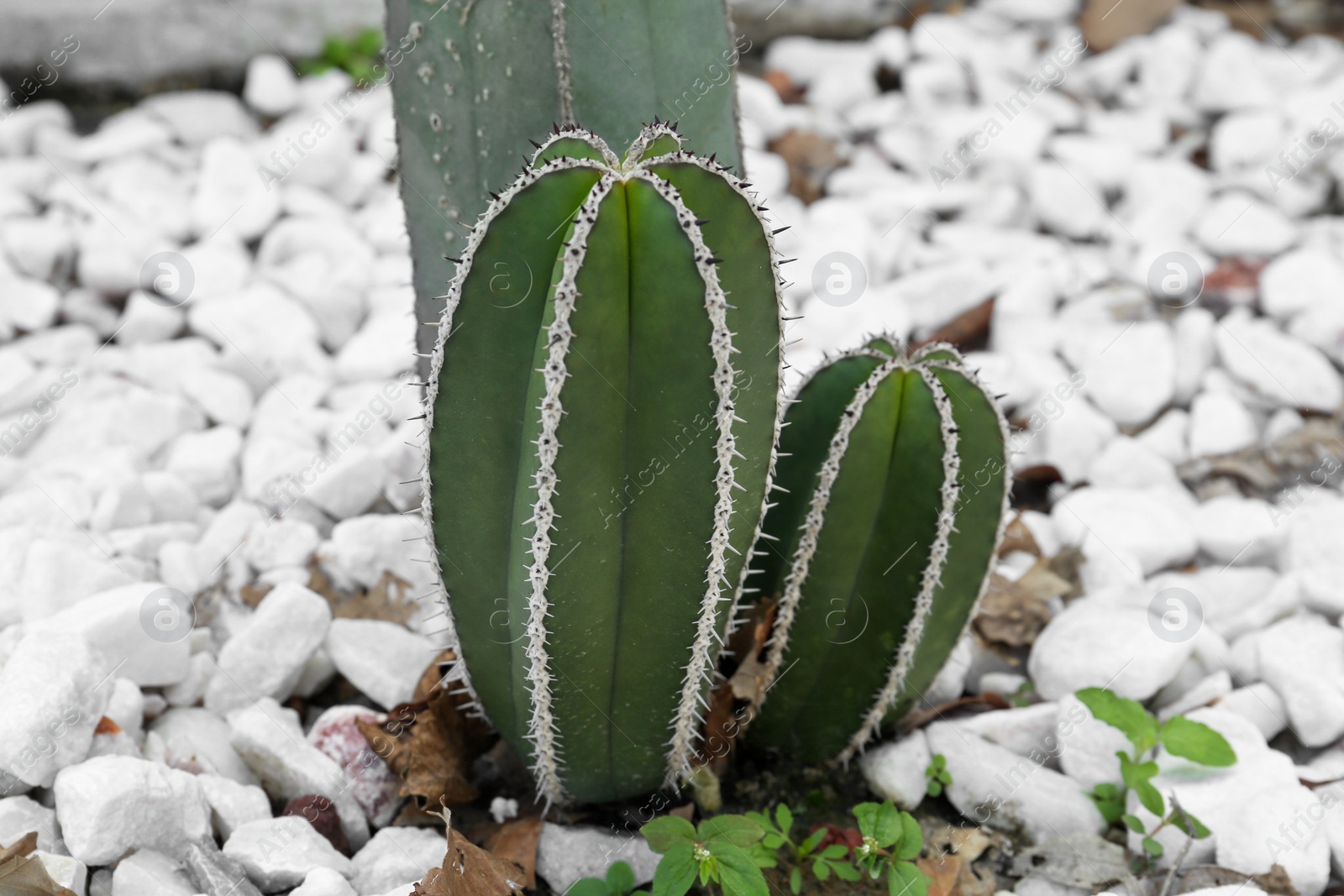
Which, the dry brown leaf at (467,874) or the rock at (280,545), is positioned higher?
the rock at (280,545)

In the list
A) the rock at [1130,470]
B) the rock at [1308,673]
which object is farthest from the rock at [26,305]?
the rock at [1308,673]

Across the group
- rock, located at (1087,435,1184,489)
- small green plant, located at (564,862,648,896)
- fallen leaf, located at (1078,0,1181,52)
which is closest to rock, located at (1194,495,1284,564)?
rock, located at (1087,435,1184,489)

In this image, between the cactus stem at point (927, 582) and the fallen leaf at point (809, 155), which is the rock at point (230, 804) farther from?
the fallen leaf at point (809, 155)

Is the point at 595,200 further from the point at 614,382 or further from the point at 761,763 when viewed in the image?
the point at 761,763

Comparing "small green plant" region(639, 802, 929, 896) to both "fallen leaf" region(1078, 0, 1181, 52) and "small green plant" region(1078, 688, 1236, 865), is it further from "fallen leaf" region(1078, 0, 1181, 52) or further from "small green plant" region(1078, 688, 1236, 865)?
"fallen leaf" region(1078, 0, 1181, 52)

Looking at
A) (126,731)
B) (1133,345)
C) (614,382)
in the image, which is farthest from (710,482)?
(1133,345)
